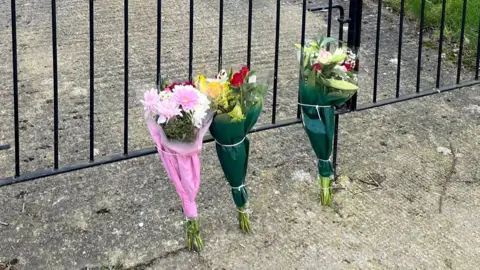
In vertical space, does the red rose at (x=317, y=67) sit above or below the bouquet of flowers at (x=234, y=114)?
above

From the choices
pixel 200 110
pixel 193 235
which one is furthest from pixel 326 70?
pixel 193 235

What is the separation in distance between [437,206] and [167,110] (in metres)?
1.59

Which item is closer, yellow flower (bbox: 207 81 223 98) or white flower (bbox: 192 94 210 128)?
white flower (bbox: 192 94 210 128)

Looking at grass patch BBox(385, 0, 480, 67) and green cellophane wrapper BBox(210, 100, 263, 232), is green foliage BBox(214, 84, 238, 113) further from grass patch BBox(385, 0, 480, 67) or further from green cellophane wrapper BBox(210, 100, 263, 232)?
grass patch BBox(385, 0, 480, 67)

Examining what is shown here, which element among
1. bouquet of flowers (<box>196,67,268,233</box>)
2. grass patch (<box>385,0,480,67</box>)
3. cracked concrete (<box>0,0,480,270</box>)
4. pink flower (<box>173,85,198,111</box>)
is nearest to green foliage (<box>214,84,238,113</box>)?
bouquet of flowers (<box>196,67,268,233</box>)

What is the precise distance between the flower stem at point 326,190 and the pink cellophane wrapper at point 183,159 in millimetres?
731

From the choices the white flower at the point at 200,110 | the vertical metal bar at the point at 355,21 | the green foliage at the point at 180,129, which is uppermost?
the vertical metal bar at the point at 355,21

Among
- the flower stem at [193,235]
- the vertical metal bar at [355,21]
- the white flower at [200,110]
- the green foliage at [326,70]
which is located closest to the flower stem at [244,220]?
the flower stem at [193,235]

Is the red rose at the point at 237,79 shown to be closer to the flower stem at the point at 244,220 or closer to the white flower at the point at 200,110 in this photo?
the white flower at the point at 200,110

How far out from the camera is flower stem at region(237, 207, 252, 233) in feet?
11.5

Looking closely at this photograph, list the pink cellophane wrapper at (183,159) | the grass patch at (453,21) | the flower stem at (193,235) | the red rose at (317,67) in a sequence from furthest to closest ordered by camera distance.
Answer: the grass patch at (453,21) < the red rose at (317,67) < the flower stem at (193,235) < the pink cellophane wrapper at (183,159)

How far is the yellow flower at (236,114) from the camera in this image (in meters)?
3.23

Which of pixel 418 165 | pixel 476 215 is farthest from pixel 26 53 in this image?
pixel 476 215

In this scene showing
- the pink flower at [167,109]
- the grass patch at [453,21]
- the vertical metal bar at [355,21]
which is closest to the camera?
the pink flower at [167,109]
